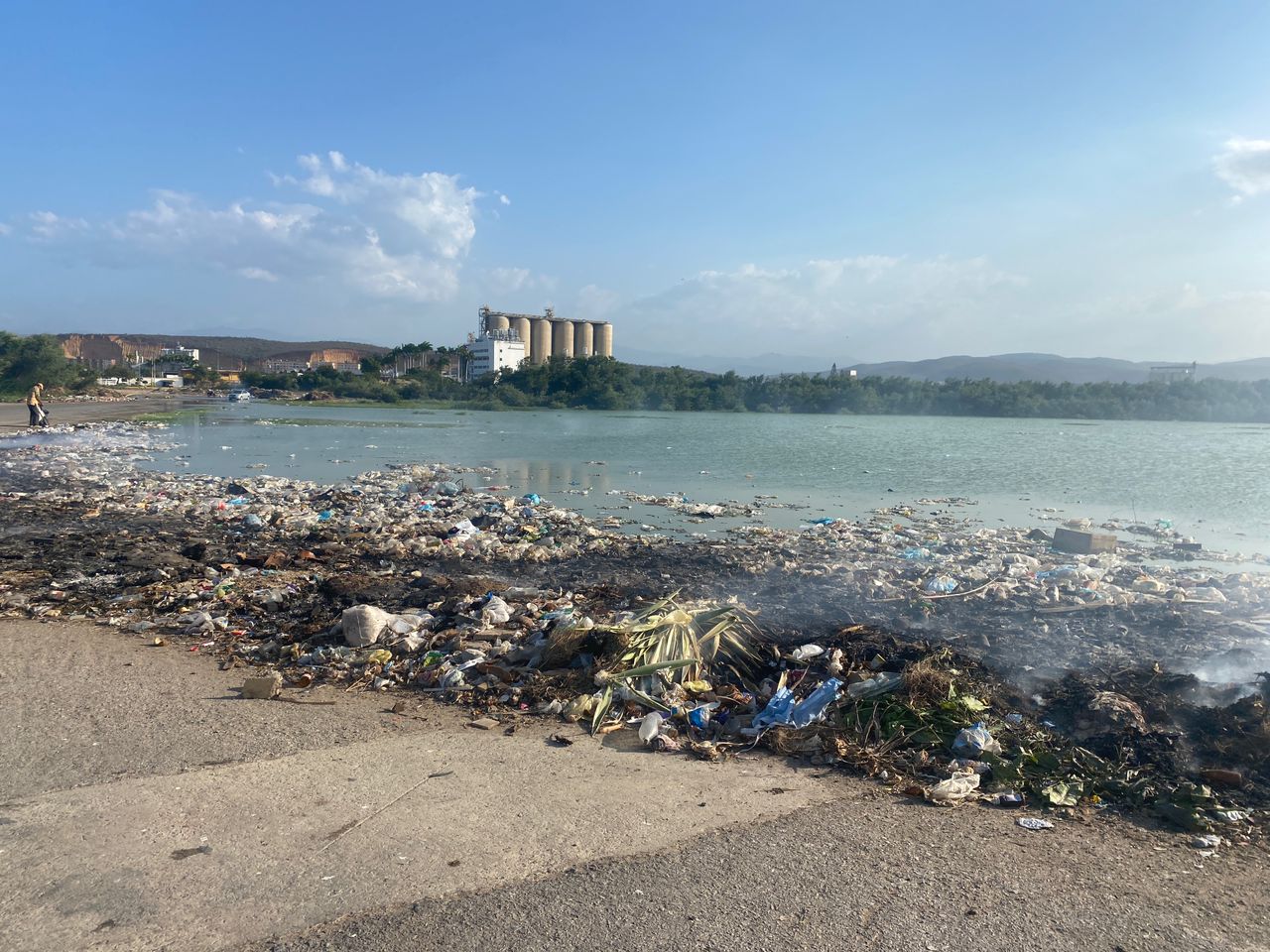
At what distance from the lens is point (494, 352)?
104m

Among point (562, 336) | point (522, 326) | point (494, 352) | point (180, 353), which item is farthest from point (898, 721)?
point (180, 353)

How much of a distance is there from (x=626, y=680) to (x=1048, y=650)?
10.4 ft

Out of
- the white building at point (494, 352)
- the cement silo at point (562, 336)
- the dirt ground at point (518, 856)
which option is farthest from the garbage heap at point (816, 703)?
the cement silo at point (562, 336)

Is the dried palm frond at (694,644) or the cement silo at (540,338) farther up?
the cement silo at (540,338)

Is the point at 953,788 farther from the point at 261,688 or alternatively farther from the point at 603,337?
the point at 603,337

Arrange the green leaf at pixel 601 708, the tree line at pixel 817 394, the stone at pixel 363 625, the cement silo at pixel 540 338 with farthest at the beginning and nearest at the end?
the cement silo at pixel 540 338, the tree line at pixel 817 394, the stone at pixel 363 625, the green leaf at pixel 601 708

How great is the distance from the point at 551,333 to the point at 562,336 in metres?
1.93

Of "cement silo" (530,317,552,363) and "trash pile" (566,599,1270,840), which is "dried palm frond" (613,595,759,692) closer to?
"trash pile" (566,599,1270,840)

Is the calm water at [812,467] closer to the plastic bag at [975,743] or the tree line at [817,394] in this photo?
the plastic bag at [975,743]

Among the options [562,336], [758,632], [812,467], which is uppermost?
[562,336]

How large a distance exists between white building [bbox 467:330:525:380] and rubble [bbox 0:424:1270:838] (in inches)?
3617

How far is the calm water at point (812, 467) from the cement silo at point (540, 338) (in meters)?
83.0

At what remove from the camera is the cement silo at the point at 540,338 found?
399ft

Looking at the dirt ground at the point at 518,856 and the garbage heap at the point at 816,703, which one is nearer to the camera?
the dirt ground at the point at 518,856
